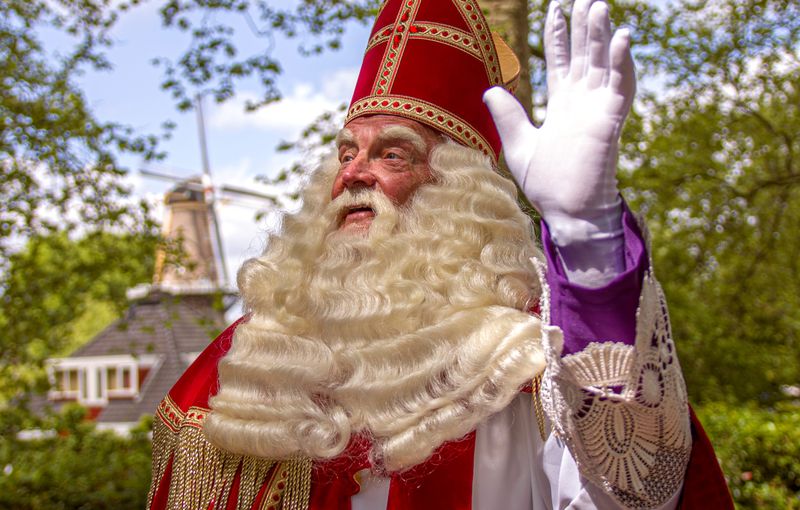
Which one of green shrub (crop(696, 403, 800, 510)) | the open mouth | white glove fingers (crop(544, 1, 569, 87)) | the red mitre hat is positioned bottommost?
green shrub (crop(696, 403, 800, 510))

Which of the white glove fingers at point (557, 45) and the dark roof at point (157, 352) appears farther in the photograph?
the dark roof at point (157, 352)

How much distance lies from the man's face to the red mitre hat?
0.16 feet

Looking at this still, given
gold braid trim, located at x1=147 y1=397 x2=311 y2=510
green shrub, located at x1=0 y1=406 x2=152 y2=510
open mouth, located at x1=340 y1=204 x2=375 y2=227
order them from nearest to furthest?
gold braid trim, located at x1=147 y1=397 x2=311 y2=510
open mouth, located at x1=340 y1=204 x2=375 y2=227
green shrub, located at x1=0 y1=406 x2=152 y2=510

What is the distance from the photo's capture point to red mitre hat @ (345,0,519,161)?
2.42m

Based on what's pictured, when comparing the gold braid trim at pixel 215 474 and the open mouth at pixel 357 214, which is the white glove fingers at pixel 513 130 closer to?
the open mouth at pixel 357 214

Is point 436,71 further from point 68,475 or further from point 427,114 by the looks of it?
point 68,475

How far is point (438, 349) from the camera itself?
2.05m

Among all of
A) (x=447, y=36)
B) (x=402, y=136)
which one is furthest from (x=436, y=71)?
(x=402, y=136)

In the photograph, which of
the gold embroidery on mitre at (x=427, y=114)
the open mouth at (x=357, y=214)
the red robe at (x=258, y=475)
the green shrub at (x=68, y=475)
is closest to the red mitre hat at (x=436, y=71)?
the gold embroidery on mitre at (x=427, y=114)

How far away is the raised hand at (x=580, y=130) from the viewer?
57.0 inches

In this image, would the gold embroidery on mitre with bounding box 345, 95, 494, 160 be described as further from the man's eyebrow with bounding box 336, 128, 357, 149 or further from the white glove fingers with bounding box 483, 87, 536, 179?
the white glove fingers with bounding box 483, 87, 536, 179

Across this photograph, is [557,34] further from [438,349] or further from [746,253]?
[746,253]

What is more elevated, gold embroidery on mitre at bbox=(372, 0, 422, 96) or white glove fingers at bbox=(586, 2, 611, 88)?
gold embroidery on mitre at bbox=(372, 0, 422, 96)

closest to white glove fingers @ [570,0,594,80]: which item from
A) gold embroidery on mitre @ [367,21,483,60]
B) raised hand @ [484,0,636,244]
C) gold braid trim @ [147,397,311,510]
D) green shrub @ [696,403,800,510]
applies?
raised hand @ [484,0,636,244]
